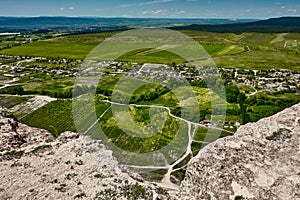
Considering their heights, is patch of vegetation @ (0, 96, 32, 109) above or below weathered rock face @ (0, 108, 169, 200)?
below

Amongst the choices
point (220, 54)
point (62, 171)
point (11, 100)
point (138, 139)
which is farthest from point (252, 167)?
point (220, 54)

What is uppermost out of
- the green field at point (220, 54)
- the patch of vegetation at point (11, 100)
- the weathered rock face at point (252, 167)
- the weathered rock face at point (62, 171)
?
the weathered rock face at point (252, 167)

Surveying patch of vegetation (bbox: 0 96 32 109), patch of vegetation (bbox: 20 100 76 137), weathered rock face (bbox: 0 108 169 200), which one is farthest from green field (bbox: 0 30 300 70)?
weathered rock face (bbox: 0 108 169 200)

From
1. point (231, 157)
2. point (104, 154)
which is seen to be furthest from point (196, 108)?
point (231, 157)

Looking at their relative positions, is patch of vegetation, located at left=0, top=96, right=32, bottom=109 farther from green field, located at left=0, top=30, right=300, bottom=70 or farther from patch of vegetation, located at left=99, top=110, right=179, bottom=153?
green field, located at left=0, top=30, right=300, bottom=70

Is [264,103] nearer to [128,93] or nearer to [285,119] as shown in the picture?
[128,93]

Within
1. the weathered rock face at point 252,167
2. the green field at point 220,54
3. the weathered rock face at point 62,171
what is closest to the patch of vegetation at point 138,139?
the weathered rock face at point 62,171

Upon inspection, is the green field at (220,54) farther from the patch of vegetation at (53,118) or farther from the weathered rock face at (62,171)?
the weathered rock face at (62,171)
